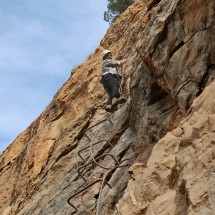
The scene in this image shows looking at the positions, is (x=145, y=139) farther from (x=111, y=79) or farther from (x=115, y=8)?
(x=115, y=8)

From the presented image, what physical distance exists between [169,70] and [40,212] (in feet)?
15.9

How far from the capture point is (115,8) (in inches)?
987

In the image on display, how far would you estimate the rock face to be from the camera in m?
5.43

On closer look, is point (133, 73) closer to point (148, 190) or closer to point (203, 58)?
point (203, 58)

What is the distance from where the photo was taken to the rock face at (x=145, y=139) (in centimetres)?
543

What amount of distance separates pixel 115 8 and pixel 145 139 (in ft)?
58.2

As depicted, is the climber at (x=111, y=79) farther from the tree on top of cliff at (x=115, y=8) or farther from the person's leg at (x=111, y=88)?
the tree on top of cliff at (x=115, y=8)

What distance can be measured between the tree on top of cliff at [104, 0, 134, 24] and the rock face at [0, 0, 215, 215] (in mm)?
8940

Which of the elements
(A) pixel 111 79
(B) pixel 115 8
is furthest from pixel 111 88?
(B) pixel 115 8

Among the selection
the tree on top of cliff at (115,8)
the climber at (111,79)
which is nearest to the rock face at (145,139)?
the climber at (111,79)

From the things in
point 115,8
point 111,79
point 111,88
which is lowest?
point 111,88

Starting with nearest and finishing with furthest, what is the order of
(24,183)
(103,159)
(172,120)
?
(172,120) < (103,159) < (24,183)

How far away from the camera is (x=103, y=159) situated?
996 cm

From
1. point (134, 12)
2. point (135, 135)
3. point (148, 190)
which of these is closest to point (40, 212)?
point (135, 135)
